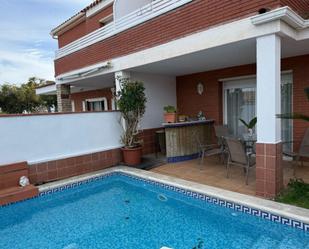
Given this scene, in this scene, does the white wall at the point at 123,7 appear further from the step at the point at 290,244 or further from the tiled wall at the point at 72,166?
the step at the point at 290,244

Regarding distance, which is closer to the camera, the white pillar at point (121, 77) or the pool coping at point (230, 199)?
the pool coping at point (230, 199)

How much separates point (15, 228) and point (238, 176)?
6.21 metres

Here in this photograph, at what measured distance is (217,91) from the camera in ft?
35.5

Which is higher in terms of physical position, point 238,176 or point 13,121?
point 13,121

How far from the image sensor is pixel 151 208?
6059 millimetres

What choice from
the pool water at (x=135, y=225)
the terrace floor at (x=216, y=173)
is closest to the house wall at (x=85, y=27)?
the terrace floor at (x=216, y=173)

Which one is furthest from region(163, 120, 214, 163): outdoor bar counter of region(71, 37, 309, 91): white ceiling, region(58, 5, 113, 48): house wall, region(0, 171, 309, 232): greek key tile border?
region(58, 5, 113, 48): house wall

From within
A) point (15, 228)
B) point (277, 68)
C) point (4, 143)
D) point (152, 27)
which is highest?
point (152, 27)

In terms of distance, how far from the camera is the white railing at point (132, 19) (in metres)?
7.83

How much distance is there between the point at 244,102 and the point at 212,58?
125 inches

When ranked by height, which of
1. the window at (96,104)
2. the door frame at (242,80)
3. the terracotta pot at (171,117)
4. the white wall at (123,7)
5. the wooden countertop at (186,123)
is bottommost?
the wooden countertop at (186,123)

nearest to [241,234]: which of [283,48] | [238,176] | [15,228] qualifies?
[238,176]

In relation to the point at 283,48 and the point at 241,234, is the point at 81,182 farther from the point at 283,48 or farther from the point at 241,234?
the point at 283,48

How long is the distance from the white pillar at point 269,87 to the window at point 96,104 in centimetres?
1294
